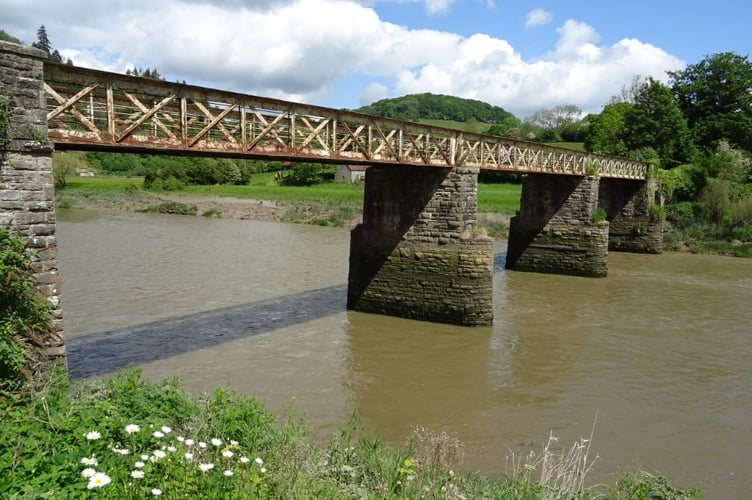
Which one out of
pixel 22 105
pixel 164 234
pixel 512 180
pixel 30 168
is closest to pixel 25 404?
pixel 30 168

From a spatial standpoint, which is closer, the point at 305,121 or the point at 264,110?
the point at 264,110

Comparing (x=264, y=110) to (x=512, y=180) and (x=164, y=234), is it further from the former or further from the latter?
(x=512, y=180)

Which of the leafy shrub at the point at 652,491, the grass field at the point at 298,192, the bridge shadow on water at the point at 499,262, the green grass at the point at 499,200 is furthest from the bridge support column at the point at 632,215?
the leafy shrub at the point at 652,491

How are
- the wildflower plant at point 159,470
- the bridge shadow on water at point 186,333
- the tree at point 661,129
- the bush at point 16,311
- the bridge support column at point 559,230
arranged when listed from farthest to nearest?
the tree at point 661,129, the bridge support column at point 559,230, the bridge shadow on water at point 186,333, the bush at point 16,311, the wildflower plant at point 159,470

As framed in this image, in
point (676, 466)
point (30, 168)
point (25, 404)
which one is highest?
point (30, 168)

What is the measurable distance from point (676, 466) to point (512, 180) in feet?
165

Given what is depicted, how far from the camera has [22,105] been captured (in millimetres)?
6270

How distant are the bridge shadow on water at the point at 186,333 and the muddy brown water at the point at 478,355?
0.05 metres

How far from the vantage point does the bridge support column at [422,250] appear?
1343 centimetres

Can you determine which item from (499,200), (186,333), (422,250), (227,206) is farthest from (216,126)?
(227,206)

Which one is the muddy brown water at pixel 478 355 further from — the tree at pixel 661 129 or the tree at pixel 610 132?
the tree at pixel 610 132

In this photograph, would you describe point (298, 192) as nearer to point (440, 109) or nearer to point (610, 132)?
point (610, 132)

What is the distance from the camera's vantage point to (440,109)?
537 ft

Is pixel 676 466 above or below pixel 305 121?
below
